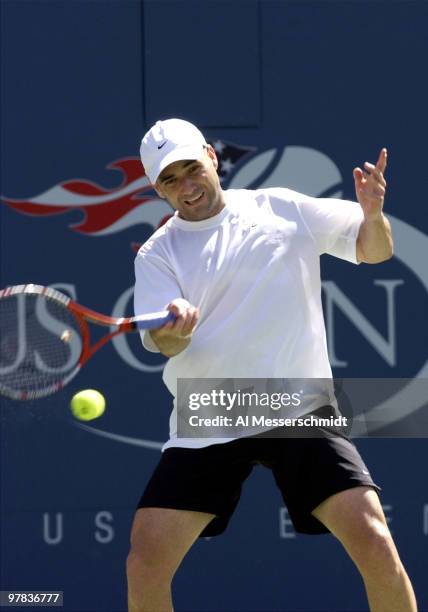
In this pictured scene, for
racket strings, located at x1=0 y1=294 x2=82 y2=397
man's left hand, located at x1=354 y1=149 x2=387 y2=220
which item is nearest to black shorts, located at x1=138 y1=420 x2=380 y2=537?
man's left hand, located at x1=354 y1=149 x2=387 y2=220

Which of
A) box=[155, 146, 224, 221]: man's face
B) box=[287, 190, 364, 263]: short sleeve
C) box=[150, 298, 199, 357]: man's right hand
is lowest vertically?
box=[150, 298, 199, 357]: man's right hand

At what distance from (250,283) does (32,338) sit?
1308 millimetres

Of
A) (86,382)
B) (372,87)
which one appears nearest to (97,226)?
(86,382)

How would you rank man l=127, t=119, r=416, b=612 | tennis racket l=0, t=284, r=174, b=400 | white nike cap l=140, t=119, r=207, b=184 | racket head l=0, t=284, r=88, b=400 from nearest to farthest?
man l=127, t=119, r=416, b=612 → white nike cap l=140, t=119, r=207, b=184 → tennis racket l=0, t=284, r=174, b=400 → racket head l=0, t=284, r=88, b=400

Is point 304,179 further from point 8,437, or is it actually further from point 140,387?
point 8,437

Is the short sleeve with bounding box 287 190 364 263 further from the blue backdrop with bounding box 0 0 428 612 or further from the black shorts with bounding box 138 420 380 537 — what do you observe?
the blue backdrop with bounding box 0 0 428 612

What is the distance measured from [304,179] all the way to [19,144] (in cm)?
104

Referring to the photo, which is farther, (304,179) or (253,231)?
(304,179)

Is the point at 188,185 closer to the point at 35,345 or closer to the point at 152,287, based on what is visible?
the point at 152,287

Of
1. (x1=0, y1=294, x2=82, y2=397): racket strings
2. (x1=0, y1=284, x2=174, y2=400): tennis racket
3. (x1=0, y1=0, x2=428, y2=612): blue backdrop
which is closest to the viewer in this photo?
(x1=0, y1=284, x2=174, y2=400): tennis racket

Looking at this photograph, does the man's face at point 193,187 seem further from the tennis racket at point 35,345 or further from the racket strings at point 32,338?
the racket strings at point 32,338

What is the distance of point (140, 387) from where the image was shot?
512cm

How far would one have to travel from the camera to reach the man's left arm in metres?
3.86

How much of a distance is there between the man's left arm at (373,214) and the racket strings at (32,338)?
3.50 ft
